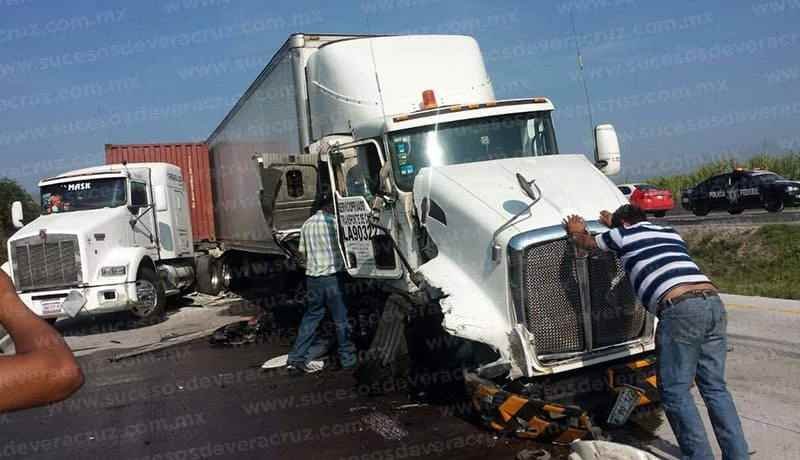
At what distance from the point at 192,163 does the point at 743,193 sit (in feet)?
54.4

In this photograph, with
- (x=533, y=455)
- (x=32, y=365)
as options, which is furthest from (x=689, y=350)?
(x=32, y=365)

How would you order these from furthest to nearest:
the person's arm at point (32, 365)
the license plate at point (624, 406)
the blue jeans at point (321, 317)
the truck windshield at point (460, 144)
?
1. the blue jeans at point (321, 317)
2. the truck windshield at point (460, 144)
3. the license plate at point (624, 406)
4. the person's arm at point (32, 365)

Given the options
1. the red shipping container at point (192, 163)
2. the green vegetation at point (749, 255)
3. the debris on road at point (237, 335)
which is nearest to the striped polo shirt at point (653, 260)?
the debris on road at point (237, 335)

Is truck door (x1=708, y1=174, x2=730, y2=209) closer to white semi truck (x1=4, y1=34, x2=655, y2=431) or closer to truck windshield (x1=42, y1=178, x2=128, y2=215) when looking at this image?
white semi truck (x1=4, y1=34, x2=655, y2=431)

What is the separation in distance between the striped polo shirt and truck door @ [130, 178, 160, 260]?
37.0 feet

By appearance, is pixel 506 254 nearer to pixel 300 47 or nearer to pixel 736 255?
pixel 300 47

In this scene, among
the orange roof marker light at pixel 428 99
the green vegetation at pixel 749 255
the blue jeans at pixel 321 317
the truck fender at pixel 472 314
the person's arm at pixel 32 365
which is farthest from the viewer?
the green vegetation at pixel 749 255

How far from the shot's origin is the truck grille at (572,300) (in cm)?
539

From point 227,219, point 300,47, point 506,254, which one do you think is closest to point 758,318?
point 506,254

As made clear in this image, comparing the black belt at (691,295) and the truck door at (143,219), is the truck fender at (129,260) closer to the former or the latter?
the truck door at (143,219)

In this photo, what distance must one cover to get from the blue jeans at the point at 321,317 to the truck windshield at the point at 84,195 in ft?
23.3

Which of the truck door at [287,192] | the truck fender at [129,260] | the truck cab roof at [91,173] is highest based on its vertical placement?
the truck cab roof at [91,173]

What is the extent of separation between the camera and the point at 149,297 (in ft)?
43.2

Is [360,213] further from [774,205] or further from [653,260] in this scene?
[774,205]
